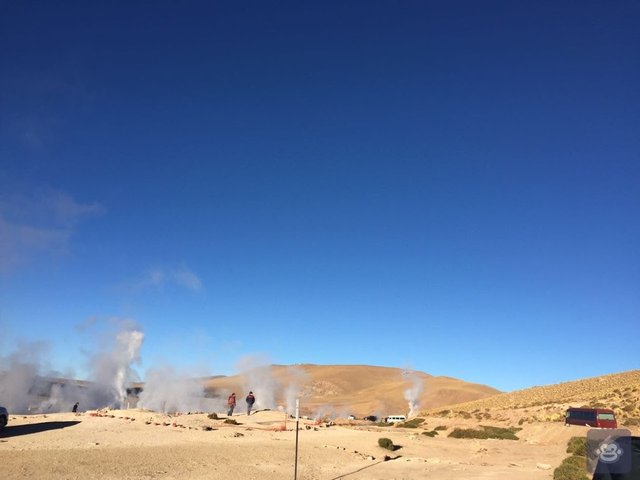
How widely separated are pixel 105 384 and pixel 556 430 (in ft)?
176

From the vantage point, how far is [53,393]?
68375 millimetres

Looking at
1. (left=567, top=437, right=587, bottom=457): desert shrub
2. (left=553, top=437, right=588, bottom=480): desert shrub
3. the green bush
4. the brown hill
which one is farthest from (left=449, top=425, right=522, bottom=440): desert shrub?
the brown hill

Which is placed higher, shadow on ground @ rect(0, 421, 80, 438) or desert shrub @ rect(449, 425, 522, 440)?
shadow on ground @ rect(0, 421, 80, 438)

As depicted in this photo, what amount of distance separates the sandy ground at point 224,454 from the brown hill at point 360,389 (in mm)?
65441

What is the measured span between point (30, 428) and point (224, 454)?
385 inches

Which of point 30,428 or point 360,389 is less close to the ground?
point 360,389

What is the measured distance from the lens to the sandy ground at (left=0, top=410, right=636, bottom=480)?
15250 millimetres

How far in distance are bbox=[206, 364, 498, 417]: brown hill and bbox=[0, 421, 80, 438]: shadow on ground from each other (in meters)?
69.6

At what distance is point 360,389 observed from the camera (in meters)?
151

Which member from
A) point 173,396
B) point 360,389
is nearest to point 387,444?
point 173,396

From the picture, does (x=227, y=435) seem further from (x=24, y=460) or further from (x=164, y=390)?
(x=164, y=390)

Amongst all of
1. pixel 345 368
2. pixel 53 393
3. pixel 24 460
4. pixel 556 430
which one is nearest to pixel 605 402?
pixel 556 430

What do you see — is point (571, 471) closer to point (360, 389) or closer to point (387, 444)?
point (387, 444)

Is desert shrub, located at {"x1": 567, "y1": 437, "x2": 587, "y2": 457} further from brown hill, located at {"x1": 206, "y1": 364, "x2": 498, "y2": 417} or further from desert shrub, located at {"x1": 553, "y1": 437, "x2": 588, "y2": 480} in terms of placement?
brown hill, located at {"x1": 206, "y1": 364, "x2": 498, "y2": 417}
